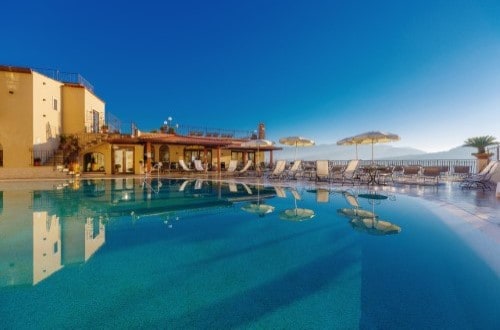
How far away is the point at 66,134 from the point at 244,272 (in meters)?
20.1

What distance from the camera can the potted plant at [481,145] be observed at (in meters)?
11.3

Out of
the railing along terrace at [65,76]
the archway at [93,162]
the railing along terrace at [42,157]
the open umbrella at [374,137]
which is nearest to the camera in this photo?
the open umbrella at [374,137]

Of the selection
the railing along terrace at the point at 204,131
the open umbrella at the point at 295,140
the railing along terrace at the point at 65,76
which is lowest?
the open umbrella at the point at 295,140

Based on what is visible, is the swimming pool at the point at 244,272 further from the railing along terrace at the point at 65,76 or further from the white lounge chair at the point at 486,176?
the railing along terrace at the point at 65,76

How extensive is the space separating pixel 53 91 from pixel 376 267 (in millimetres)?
21396

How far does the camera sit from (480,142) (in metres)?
11.6

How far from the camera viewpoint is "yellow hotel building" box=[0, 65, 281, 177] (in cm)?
1495

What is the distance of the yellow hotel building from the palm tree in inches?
440

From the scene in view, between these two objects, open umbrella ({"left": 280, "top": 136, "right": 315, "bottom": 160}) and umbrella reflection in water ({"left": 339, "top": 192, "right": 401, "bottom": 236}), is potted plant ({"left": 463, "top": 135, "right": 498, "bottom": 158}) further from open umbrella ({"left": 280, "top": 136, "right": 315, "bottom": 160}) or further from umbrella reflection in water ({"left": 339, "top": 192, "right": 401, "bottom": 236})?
umbrella reflection in water ({"left": 339, "top": 192, "right": 401, "bottom": 236})

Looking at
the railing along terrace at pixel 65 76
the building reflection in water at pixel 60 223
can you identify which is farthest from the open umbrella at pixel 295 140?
the railing along terrace at pixel 65 76

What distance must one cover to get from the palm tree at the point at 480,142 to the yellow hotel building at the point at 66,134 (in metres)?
11.2

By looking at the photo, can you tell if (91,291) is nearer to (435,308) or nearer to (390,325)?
(390,325)

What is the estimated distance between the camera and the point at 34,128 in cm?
1522

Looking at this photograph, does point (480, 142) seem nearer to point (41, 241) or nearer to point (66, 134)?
point (41, 241)
